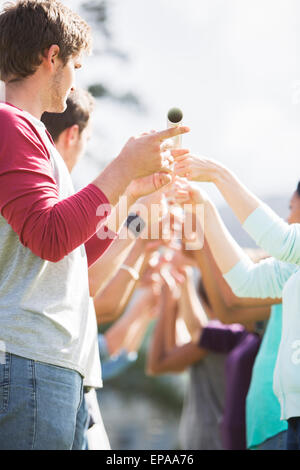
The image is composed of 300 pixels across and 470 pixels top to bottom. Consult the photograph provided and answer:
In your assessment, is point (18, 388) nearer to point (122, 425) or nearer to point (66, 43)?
point (66, 43)

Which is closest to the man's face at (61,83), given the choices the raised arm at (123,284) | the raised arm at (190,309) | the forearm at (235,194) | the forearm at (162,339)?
the forearm at (235,194)

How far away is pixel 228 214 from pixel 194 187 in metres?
0.52

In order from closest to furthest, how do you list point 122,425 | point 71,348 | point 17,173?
point 17,173
point 71,348
point 122,425

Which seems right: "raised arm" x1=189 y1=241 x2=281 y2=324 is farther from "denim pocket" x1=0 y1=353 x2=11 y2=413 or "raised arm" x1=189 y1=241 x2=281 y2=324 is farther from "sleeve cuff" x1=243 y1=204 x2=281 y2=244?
"denim pocket" x1=0 y1=353 x2=11 y2=413

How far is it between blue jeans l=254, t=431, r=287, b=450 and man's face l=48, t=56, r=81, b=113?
130 centimetres

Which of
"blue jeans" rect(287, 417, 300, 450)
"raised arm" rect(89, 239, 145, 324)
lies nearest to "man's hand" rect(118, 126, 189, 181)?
"blue jeans" rect(287, 417, 300, 450)

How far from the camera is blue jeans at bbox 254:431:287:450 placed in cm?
200

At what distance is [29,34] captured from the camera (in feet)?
4.82

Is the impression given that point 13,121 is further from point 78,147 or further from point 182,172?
point 78,147

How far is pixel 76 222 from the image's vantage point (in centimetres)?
131

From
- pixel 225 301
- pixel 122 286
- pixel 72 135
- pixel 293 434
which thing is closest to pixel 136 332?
pixel 225 301

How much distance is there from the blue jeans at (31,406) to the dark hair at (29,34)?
0.71m

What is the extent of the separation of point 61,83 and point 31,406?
2.61ft
